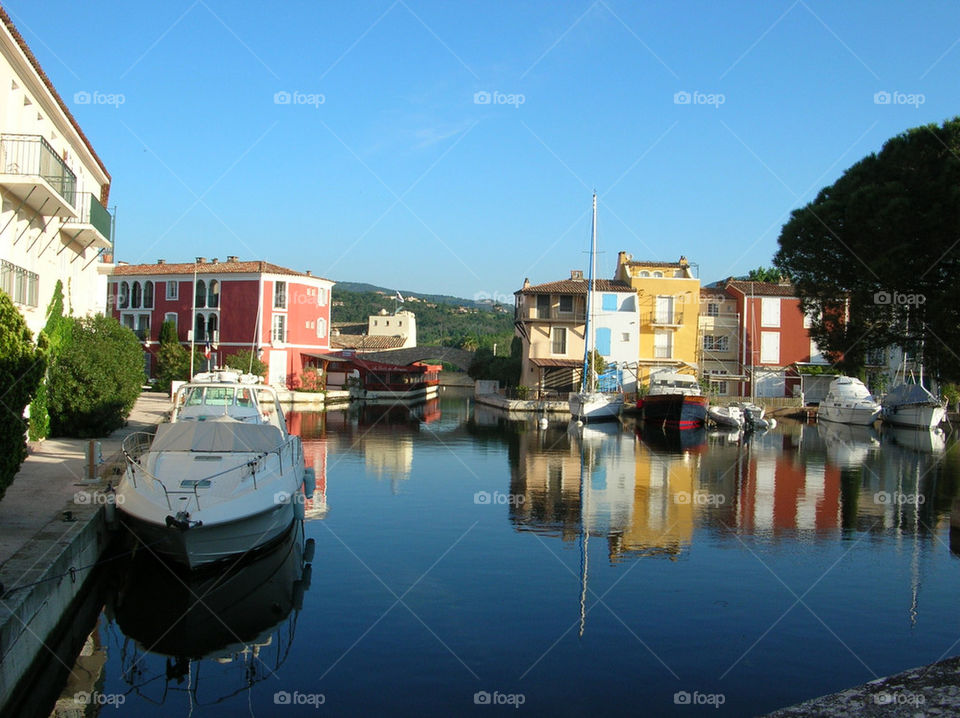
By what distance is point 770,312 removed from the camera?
61.6 meters

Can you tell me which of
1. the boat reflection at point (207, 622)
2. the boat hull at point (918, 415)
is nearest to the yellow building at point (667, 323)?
the boat hull at point (918, 415)

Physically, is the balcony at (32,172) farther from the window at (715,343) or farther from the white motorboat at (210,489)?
the window at (715,343)

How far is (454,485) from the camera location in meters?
22.8

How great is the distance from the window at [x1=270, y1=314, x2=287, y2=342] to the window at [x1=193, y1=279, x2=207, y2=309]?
576 centimetres

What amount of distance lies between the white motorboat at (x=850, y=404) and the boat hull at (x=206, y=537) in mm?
43767

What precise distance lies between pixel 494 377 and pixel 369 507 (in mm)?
52813

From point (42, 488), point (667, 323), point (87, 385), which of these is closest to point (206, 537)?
point (42, 488)

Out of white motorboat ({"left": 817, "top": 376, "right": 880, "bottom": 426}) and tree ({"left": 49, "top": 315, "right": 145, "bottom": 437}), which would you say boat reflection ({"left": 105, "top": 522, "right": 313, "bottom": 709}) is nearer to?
tree ({"left": 49, "top": 315, "right": 145, "bottom": 437})

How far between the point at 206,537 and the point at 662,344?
49.7 m

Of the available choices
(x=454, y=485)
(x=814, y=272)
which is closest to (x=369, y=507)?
(x=454, y=485)

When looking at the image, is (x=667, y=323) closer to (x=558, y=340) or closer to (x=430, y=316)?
(x=558, y=340)

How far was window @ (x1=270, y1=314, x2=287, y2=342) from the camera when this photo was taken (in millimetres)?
60656

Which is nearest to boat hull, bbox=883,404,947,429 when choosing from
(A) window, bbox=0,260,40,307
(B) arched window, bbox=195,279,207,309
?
(A) window, bbox=0,260,40,307

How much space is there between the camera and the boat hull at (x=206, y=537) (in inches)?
484
